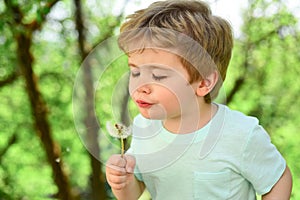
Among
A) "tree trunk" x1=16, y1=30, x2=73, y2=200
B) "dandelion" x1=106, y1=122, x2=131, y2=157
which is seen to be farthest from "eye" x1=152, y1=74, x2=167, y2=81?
"tree trunk" x1=16, y1=30, x2=73, y2=200

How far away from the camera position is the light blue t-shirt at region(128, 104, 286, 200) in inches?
51.4

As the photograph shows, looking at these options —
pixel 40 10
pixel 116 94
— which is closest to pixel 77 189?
pixel 40 10

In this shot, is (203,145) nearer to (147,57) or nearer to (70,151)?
(147,57)

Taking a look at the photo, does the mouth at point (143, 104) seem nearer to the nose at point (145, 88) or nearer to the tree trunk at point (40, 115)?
the nose at point (145, 88)

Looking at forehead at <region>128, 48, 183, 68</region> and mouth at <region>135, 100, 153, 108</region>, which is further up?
forehead at <region>128, 48, 183, 68</region>

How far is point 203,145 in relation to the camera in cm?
132

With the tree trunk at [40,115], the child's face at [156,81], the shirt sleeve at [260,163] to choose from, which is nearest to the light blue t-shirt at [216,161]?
the shirt sleeve at [260,163]

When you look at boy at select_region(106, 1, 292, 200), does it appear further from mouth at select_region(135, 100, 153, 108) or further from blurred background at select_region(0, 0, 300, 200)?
blurred background at select_region(0, 0, 300, 200)

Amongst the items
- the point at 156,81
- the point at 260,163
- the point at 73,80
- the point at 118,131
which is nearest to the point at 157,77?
the point at 156,81

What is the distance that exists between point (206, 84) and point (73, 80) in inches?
77.7

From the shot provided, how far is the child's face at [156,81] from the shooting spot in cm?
123

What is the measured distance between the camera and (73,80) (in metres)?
3.22

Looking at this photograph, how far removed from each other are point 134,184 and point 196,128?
0.58ft

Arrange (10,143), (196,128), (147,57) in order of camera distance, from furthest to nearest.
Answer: (10,143) < (196,128) < (147,57)
